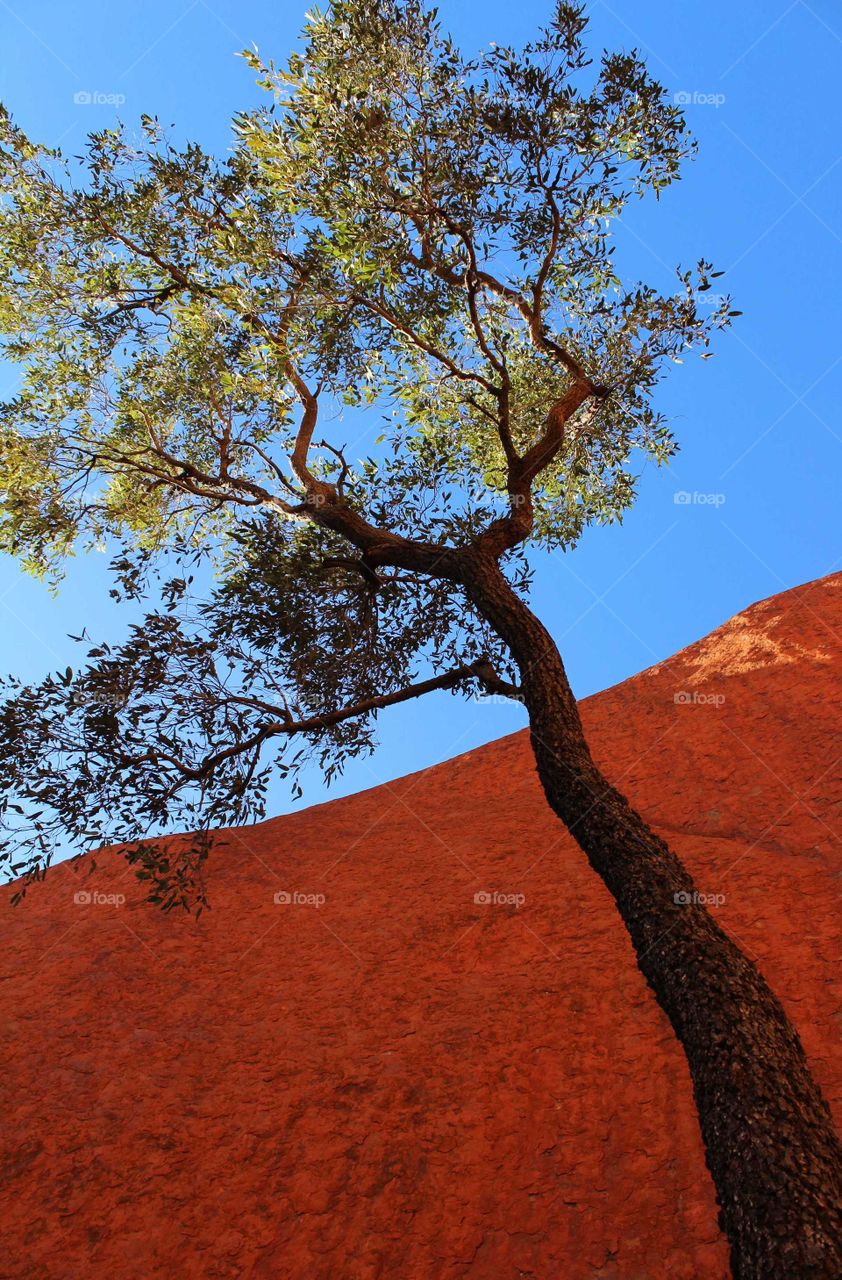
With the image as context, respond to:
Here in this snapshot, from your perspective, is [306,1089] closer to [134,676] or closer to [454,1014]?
[454,1014]

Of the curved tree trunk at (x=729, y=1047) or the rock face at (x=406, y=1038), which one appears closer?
the curved tree trunk at (x=729, y=1047)

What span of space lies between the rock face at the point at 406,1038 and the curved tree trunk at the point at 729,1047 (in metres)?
2.45

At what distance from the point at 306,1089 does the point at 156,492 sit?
456 inches

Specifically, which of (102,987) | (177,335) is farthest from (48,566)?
(102,987)

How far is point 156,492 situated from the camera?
16.8 meters

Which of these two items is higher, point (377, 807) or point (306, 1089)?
point (377, 807)

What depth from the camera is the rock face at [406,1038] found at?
25.5 ft

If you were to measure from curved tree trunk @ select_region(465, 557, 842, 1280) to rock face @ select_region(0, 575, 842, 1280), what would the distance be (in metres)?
2.45

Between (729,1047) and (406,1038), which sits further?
(406,1038)

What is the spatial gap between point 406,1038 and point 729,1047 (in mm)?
5777

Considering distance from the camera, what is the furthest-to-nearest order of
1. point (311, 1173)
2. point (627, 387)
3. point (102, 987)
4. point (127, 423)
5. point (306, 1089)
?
point (127, 423) → point (627, 387) → point (102, 987) → point (306, 1089) → point (311, 1173)

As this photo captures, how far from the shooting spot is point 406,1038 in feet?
34.9

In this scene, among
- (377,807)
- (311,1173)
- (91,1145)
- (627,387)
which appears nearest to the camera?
(311,1173)

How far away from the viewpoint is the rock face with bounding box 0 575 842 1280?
306 inches
